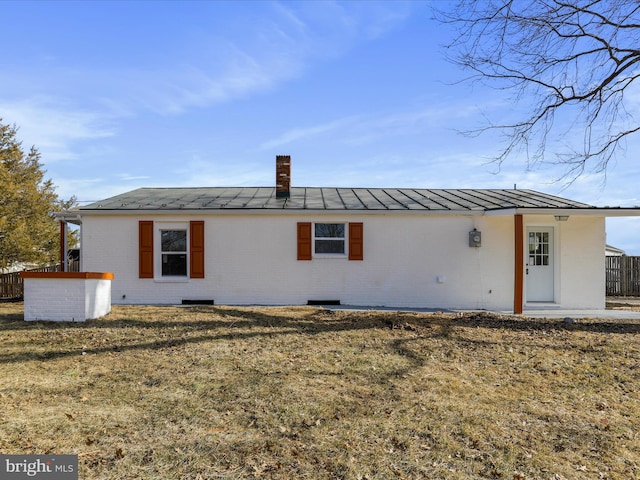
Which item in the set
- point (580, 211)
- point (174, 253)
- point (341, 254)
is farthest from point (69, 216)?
point (580, 211)

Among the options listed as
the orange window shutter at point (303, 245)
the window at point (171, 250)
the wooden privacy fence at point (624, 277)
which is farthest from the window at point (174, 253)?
the wooden privacy fence at point (624, 277)

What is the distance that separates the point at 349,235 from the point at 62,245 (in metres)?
8.54

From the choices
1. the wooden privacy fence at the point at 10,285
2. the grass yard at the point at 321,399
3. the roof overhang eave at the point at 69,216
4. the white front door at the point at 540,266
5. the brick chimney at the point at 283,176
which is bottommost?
the grass yard at the point at 321,399

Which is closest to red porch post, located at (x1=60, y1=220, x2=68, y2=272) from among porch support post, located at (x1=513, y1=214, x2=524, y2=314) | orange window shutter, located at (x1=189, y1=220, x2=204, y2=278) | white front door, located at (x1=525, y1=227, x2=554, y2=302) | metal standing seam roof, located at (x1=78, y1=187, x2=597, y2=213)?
metal standing seam roof, located at (x1=78, y1=187, x2=597, y2=213)

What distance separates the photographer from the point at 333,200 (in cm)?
1338

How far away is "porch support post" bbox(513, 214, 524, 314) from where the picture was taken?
1105 centimetres

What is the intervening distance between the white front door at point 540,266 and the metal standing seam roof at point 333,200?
3.01 ft

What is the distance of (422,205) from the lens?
1265 cm

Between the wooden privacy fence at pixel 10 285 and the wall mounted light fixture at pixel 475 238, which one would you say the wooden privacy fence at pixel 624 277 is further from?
the wooden privacy fence at pixel 10 285

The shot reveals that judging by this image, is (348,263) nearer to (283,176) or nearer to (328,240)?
(328,240)

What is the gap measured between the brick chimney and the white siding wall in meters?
2.34

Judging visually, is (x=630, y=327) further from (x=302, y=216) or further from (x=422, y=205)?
(x=302, y=216)

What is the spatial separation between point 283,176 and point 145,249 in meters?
4.79

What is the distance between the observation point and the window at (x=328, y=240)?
12.2m
